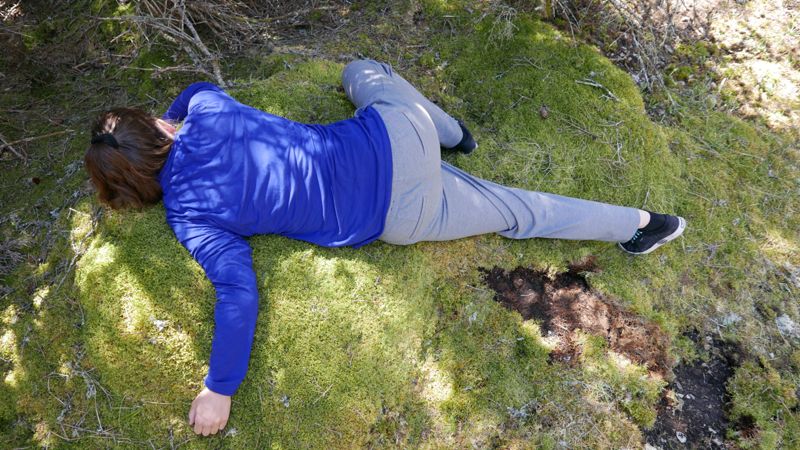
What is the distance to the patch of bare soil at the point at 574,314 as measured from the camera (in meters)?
3.52

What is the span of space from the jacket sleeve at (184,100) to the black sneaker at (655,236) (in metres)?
3.67

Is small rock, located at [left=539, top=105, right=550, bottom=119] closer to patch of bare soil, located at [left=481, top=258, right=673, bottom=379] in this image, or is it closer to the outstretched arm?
patch of bare soil, located at [left=481, top=258, right=673, bottom=379]

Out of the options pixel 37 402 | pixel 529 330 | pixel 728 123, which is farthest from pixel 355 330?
pixel 728 123

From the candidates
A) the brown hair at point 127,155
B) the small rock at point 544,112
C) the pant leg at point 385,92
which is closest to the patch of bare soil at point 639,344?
the pant leg at point 385,92

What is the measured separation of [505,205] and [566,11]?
2610mm

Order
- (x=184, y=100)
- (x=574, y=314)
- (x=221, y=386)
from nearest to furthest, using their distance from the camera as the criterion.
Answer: (x=221, y=386) → (x=184, y=100) → (x=574, y=314)

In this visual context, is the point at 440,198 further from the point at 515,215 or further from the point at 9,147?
the point at 9,147

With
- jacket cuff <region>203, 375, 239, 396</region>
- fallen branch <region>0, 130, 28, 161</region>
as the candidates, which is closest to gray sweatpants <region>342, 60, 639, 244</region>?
jacket cuff <region>203, 375, 239, 396</region>

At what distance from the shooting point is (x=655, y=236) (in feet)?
12.5

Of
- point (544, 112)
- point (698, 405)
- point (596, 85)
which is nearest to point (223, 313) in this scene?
point (544, 112)

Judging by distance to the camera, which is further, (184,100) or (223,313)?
(184,100)

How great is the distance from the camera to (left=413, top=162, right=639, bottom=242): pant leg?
11.2ft

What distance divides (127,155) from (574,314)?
350cm

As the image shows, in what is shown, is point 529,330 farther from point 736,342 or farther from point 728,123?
point 728,123
